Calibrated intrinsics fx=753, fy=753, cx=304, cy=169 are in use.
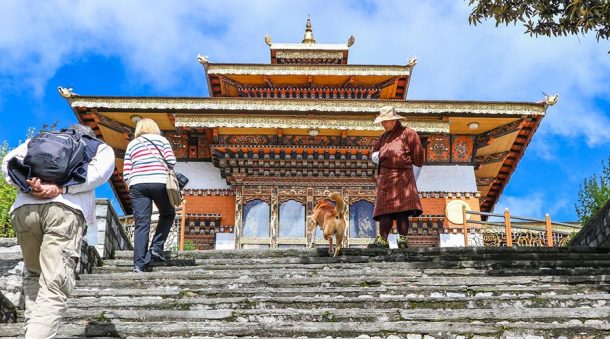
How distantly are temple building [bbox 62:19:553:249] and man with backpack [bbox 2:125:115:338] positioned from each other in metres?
12.0

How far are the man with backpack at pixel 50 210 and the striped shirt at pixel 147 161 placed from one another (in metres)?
2.63

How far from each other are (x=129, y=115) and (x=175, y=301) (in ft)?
40.5

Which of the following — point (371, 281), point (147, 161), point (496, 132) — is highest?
point (496, 132)

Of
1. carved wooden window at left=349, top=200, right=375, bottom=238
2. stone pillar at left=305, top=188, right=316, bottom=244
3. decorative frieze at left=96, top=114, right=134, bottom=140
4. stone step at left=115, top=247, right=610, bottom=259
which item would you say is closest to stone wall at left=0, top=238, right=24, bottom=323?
stone step at left=115, top=247, right=610, bottom=259

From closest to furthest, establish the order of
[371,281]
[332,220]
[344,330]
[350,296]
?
[344,330]
[350,296]
[371,281]
[332,220]

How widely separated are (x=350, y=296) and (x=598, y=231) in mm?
5087

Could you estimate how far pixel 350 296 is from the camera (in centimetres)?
602

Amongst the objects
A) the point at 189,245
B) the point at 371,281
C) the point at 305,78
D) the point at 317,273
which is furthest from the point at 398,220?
the point at 305,78

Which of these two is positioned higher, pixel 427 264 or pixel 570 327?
pixel 427 264

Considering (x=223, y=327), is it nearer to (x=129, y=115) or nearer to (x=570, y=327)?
(x=570, y=327)

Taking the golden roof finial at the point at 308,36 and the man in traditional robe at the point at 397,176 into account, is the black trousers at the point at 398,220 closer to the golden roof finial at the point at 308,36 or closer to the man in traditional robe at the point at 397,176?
the man in traditional robe at the point at 397,176

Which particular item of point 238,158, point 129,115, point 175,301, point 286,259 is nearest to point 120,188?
point 129,115

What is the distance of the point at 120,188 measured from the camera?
20969mm

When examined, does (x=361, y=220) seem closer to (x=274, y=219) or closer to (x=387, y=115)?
(x=274, y=219)
